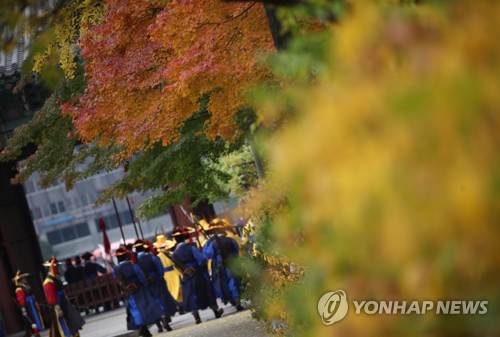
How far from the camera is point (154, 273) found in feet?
71.2

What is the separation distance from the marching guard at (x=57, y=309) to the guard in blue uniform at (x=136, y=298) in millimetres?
1089

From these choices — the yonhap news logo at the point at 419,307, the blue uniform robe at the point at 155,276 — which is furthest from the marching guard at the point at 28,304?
the yonhap news logo at the point at 419,307

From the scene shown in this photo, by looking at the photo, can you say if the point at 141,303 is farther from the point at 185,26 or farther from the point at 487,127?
the point at 487,127

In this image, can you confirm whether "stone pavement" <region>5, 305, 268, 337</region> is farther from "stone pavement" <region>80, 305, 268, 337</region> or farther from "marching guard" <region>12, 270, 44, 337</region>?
"marching guard" <region>12, 270, 44, 337</region>

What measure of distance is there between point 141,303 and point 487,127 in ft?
61.3

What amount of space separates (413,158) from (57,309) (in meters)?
18.3

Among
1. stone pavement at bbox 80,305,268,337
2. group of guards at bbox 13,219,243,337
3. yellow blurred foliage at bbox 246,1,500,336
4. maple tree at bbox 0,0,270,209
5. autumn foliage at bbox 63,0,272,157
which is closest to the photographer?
yellow blurred foliage at bbox 246,1,500,336

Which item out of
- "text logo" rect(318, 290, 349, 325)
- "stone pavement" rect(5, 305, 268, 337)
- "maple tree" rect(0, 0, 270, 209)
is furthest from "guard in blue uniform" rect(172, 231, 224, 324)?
"text logo" rect(318, 290, 349, 325)

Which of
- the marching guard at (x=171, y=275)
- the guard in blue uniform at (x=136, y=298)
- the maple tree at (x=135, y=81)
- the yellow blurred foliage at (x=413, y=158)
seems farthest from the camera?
the marching guard at (x=171, y=275)

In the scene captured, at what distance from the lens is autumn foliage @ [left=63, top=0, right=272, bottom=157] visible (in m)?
11.0

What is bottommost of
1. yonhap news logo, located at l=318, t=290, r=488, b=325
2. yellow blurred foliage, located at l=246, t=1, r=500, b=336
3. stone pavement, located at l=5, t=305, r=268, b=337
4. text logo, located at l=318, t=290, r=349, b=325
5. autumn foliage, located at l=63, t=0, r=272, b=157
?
stone pavement, located at l=5, t=305, r=268, b=337

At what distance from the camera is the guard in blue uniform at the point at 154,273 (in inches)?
847

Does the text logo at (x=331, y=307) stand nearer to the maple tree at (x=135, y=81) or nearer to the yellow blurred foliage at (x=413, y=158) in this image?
the yellow blurred foliage at (x=413, y=158)

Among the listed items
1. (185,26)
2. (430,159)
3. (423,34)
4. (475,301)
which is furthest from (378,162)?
(185,26)
